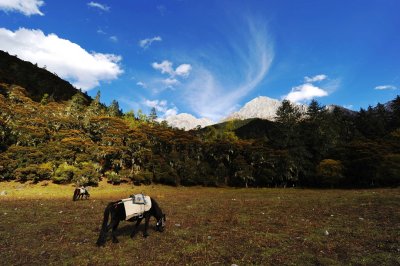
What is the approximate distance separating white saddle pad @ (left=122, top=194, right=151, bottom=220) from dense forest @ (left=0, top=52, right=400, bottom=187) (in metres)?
46.2

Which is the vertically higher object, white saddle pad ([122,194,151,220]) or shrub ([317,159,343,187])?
shrub ([317,159,343,187])

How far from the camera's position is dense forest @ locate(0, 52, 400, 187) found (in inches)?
2301

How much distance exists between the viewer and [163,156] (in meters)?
70.2

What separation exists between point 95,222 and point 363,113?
390ft

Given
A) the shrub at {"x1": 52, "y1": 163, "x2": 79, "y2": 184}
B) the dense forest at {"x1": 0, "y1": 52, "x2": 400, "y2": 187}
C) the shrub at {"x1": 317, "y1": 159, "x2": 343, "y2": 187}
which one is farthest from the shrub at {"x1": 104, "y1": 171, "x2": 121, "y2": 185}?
the shrub at {"x1": 317, "y1": 159, "x2": 343, "y2": 187}

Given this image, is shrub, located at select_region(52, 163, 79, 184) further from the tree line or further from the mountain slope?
the mountain slope

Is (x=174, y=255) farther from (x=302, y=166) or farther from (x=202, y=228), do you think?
(x=302, y=166)

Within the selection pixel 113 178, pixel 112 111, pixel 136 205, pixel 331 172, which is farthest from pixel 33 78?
pixel 136 205

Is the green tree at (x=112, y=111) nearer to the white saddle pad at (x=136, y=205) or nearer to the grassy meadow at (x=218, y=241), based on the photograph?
the grassy meadow at (x=218, y=241)

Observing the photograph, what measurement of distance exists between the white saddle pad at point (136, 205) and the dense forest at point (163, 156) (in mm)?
46224

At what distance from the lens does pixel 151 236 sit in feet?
47.4

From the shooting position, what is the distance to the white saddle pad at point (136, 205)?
13539 mm

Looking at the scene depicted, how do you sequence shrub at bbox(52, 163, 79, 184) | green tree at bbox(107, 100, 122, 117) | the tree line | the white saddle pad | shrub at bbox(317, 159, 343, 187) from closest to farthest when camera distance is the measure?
1. the white saddle pad
2. shrub at bbox(52, 163, 79, 184)
3. the tree line
4. shrub at bbox(317, 159, 343, 187)
5. green tree at bbox(107, 100, 122, 117)

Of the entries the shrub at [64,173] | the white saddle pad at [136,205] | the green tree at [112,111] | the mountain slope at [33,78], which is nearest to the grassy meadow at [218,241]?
the white saddle pad at [136,205]
